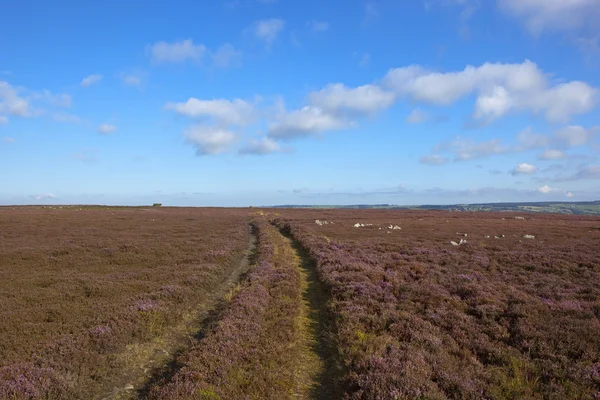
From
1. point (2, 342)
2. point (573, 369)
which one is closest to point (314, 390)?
point (573, 369)

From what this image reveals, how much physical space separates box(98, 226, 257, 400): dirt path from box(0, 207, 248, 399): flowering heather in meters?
0.21

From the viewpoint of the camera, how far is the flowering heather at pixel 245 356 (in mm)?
7775

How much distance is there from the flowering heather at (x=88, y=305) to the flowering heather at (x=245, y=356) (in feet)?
6.87

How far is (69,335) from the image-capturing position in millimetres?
11047

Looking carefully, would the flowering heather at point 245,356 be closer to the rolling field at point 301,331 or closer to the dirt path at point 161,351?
the rolling field at point 301,331

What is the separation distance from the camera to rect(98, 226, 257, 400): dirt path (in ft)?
28.2

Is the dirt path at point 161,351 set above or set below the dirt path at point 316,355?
below

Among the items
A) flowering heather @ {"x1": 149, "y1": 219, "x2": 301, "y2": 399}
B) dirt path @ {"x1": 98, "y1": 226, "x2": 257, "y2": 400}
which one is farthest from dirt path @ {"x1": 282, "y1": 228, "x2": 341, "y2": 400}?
dirt path @ {"x1": 98, "y1": 226, "x2": 257, "y2": 400}

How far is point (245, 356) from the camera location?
947cm

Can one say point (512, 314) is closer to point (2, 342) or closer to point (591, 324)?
point (591, 324)

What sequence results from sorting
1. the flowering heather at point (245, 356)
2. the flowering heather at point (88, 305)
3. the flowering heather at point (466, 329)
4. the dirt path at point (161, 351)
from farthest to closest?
the flowering heather at point (88, 305) < the dirt path at point (161, 351) < the flowering heather at point (466, 329) < the flowering heather at point (245, 356)

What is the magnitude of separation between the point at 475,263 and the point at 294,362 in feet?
62.8

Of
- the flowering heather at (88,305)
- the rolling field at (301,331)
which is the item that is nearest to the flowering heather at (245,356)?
the rolling field at (301,331)

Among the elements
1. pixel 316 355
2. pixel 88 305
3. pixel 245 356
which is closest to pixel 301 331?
pixel 316 355
